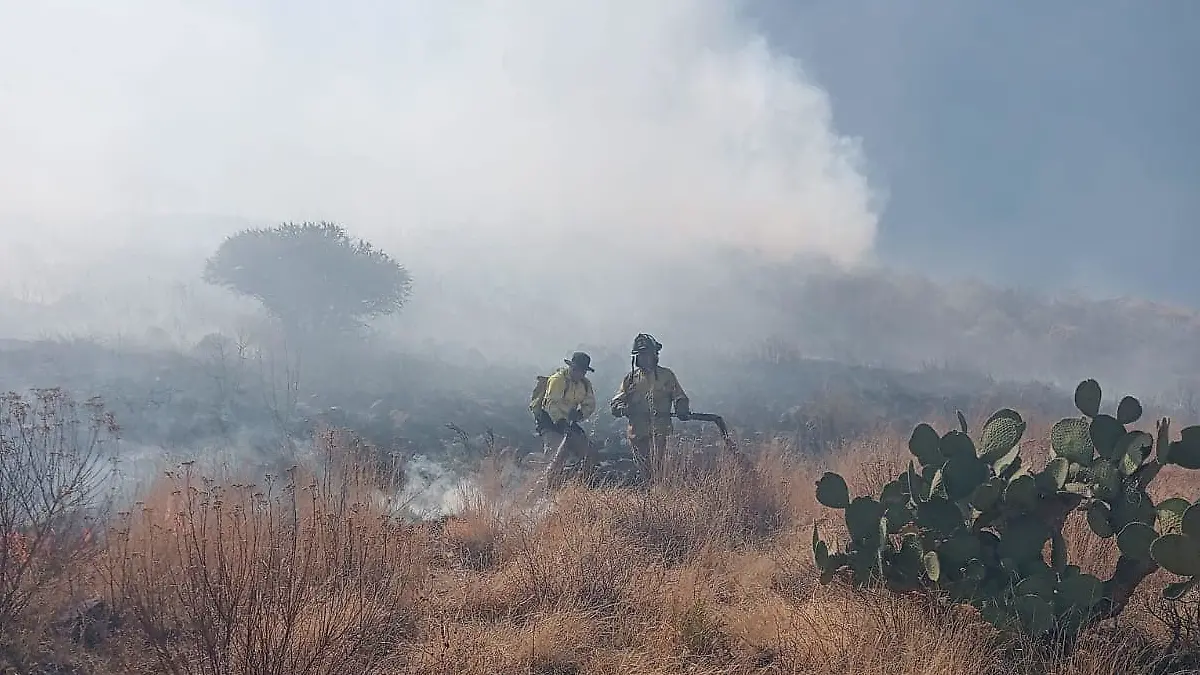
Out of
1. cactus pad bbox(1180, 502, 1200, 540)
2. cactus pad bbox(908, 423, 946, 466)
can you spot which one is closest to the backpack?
cactus pad bbox(908, 423, 946, 466)

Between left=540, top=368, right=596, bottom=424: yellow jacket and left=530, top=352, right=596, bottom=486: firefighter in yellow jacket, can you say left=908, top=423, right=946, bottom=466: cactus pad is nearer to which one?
left=530, top=352, right=596, bottom=486: firefighter in yellow jacket

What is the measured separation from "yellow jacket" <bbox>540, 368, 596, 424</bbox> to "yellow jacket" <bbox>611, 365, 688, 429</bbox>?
1.13ft

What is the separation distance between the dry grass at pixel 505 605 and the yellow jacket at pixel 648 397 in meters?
2.92

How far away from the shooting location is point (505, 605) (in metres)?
4.79

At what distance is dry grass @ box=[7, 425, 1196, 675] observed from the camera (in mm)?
3311

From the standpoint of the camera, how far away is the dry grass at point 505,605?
3311mm

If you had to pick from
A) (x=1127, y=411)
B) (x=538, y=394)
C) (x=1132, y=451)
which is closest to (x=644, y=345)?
(x=538, y=394)

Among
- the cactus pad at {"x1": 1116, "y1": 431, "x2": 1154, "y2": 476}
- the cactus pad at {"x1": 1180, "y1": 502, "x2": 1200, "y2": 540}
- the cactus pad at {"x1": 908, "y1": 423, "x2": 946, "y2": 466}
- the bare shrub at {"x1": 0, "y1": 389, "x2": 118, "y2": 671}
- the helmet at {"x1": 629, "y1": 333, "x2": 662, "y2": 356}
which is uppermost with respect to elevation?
the helmet at {"x1": 629, "y1": 333, "x2": 662, "y2": 356}

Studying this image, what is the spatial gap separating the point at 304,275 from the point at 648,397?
61.3 feet

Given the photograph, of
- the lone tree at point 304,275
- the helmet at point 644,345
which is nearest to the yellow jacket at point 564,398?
the helmet at point 644,345

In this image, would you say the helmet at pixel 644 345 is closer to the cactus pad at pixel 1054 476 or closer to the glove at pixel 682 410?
the glove at pixel 682 410

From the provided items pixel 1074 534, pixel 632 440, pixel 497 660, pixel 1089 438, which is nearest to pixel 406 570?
pixel 497 660

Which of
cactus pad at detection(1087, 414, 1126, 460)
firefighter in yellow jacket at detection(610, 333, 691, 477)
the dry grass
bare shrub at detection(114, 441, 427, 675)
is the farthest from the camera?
firefighter in yellow jacket at detection(610, 333, 691, 477)

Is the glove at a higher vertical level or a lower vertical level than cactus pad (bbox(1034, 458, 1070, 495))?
lower
